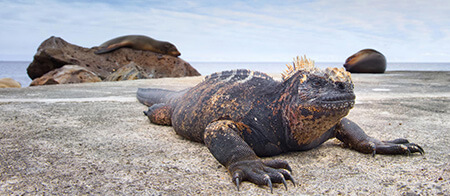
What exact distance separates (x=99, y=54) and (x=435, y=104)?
38.0ft

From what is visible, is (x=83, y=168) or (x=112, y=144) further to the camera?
(x=112, y=144)

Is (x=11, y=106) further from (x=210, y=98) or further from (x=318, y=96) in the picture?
(x=318, y=96)

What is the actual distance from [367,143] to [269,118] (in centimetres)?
89

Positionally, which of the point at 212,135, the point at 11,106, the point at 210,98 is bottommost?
the point at 11,106

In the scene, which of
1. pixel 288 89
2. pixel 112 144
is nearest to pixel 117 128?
pixel 112 144

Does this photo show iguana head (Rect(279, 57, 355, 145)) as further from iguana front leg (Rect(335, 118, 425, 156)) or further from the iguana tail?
the iguana tail

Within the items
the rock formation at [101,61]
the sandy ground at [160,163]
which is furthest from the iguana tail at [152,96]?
the rock formation at [101,61]

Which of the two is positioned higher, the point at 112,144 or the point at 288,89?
the point at 288,89

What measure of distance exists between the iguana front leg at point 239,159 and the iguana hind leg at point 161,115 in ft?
4.09

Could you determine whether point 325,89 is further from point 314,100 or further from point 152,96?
point 152,96

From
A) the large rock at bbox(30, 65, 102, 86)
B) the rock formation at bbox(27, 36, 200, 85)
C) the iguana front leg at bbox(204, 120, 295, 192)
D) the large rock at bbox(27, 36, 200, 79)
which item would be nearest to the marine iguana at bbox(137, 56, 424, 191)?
the iguana front leg at bbox(204, 120, 295, 192)

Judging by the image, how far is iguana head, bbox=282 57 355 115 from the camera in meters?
2.20

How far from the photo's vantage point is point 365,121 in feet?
13.5

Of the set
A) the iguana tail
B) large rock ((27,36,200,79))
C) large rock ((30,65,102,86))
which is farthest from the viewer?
large rock ((27,36,200,79))
